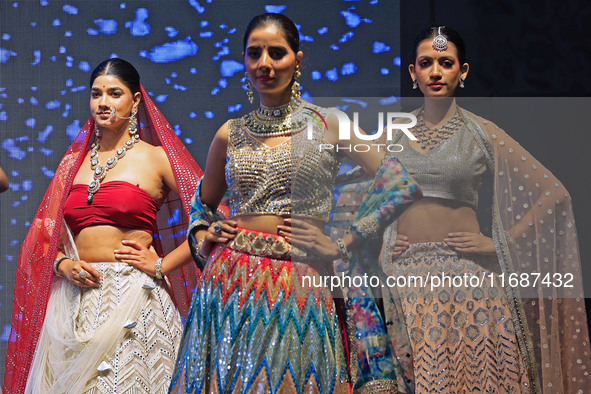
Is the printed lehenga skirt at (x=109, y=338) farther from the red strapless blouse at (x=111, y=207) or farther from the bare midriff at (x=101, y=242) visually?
the red strapless blouse at (x=111, y=207)

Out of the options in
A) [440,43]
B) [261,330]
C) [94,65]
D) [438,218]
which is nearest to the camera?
[261,330]

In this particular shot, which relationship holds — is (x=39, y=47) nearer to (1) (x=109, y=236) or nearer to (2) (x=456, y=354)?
(1) (x=109, y=236)

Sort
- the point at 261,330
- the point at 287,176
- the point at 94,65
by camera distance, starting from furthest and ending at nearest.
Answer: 1. the point at 94,65
2. the point at 287,176
3. the point at 261,330

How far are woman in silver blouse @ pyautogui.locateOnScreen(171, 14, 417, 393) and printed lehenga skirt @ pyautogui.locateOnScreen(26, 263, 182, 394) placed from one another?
2.32 feet

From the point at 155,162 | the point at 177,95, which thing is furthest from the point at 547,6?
the point at 177,95

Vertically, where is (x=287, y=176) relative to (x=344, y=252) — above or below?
above

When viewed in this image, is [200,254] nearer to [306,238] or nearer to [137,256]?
[306,238]

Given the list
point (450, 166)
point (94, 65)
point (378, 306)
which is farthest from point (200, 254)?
point (94, 65)

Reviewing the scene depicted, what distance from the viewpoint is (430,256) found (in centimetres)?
317

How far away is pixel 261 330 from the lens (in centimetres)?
295

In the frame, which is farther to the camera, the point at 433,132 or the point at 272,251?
the point at 433,132

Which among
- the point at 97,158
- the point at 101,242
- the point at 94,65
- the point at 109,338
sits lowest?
the point at 109,338

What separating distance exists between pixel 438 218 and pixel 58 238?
1.63 meters

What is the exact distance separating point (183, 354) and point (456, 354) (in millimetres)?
881
